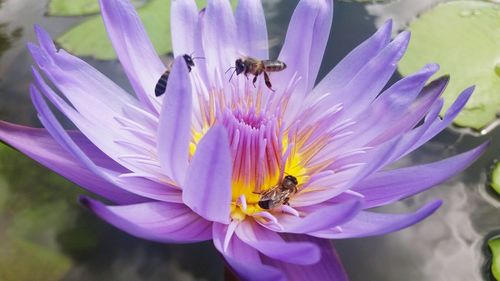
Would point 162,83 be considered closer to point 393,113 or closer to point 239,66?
point 239,66

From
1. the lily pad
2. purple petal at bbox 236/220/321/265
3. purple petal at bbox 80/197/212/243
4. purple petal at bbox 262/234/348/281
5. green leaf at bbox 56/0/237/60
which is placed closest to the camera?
purple petal at bbox 236/220/321/265

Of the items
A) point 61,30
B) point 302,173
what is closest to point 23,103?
point 61,30

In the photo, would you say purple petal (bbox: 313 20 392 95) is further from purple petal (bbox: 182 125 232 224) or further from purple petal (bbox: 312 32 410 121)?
purple petal (bbox: 182 125 232 224)

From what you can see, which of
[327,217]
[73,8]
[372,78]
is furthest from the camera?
[73,8]

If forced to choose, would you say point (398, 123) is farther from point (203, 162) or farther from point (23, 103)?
point (23, 103)

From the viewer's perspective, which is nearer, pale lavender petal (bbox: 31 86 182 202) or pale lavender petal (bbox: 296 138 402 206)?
pale lavender petal (bbox: 31 86 182 202)

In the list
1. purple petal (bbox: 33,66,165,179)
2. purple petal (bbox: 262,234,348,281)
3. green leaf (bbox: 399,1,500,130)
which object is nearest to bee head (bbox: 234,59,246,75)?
purple petal (bbox: 33,66,165,179)

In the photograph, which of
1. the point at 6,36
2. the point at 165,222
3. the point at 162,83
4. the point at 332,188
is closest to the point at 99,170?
the point at 165,222
